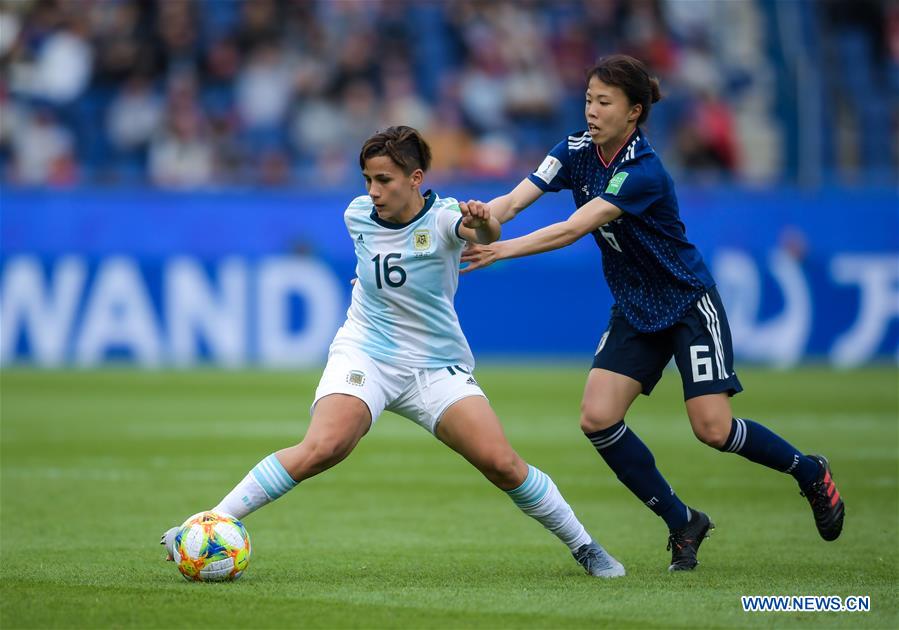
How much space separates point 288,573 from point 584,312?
14.1 meters

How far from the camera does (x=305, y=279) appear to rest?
2023cm

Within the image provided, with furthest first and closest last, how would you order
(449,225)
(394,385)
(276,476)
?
(394,385), (449,225), (276,476)

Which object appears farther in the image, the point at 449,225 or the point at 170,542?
the point at 449,225

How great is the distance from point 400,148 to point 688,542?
2553 mm

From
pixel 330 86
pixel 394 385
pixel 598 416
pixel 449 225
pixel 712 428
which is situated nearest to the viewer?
pixel 449 225

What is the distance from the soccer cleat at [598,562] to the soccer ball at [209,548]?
170 cm

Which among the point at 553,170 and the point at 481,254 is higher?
the point at 553,170

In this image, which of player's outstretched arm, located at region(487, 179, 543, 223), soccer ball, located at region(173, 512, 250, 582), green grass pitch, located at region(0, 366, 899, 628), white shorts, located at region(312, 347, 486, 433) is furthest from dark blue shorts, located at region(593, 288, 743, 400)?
soccer ball, located at region(173, 512, 250, 582)

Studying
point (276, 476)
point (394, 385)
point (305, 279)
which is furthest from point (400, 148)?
point (305, 279)

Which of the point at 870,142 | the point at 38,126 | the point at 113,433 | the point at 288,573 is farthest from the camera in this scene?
the point at 870,142

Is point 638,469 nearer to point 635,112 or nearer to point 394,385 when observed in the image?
point 394,385

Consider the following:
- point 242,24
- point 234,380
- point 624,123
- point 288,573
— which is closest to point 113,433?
point 234,380

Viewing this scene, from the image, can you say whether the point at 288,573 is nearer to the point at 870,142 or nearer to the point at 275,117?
the point at 275,117

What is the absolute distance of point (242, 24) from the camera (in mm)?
23703
